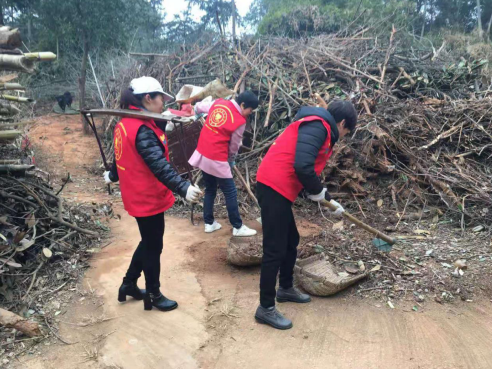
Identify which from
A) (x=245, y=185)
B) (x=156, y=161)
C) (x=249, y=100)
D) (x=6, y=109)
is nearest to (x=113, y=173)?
(x=156, y=161)

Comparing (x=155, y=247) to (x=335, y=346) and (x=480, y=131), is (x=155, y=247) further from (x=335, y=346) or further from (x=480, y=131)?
(x=480, y=131)

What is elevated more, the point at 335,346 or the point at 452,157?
the point at 452,157

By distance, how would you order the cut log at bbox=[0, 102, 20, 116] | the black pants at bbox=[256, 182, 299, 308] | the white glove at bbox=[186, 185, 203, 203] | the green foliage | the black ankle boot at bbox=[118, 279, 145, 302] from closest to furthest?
the white glove at bbox=[186, 185, 203, 203]
the black pants at bbox=[256, 182, 299, 308]
the black ankle boot at bbox=[118, 279, 145, 302]
the cut log at bbox=[0, 102, 20, 116]
the green foliage

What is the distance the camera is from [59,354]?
256 centimetres

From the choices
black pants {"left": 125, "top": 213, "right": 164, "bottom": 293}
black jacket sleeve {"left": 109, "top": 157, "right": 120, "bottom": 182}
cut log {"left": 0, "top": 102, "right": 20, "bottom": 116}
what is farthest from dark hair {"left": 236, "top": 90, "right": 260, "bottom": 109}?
cut log {"left": 0, "top": 102, "right": 20, "bottom": 116}

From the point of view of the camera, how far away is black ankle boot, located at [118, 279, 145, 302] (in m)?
3.10

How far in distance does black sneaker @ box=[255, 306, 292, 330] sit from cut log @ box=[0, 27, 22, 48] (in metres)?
3.03

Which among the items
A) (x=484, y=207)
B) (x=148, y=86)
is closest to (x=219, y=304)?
(x=148, y=86)

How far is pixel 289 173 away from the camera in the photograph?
2623 mm

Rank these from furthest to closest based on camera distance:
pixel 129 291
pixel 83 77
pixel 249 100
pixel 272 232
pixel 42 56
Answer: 1. pixel 83 77
2. pixel 249 100
3. pixel 42 56
4. pixel 129 291
5. pixel 272 232

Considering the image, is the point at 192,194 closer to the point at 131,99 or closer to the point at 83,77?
the point at 131,99

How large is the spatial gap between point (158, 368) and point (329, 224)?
3173 millimetres

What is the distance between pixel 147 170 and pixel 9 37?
1.85 m

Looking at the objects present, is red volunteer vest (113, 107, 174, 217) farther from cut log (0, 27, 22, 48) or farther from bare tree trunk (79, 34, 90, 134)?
bare tree trunk (79, 34, 90, 134)
